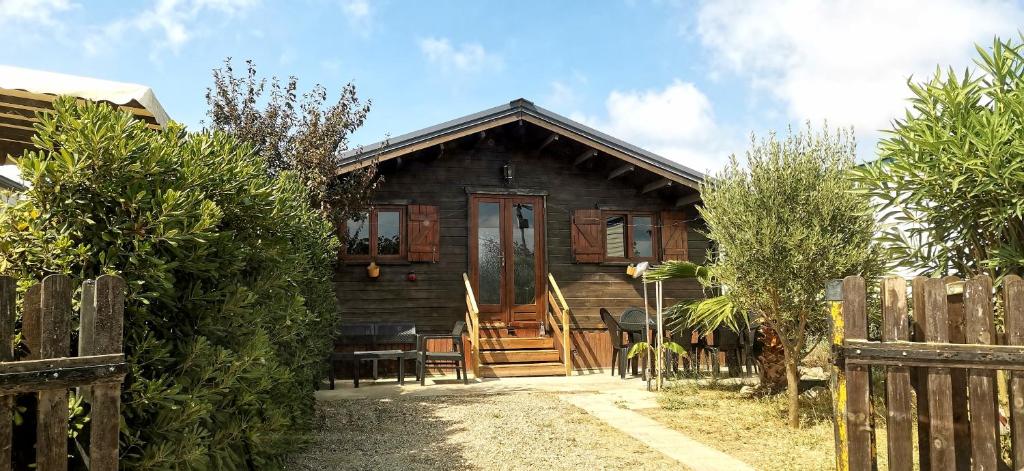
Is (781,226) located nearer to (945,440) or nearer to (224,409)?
(945,440)

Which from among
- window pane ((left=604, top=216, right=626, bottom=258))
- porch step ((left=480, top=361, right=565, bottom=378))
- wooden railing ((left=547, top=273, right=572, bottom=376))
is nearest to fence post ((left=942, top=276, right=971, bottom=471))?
wooden railing ((left=547, top=273, right=572, bottom=376))

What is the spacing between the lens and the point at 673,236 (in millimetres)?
12898

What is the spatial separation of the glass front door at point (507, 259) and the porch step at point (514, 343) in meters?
0.47

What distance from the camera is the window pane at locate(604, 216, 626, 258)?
508 inches

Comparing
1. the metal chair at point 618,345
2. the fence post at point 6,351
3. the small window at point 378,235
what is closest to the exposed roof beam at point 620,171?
the metal chair at point 618,345

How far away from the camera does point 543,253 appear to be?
12.3 meters

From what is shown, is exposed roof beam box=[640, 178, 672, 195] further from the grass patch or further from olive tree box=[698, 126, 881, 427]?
olive tree box=[698, 126, 881, 427]

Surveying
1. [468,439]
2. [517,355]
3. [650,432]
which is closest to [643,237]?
[517,355]

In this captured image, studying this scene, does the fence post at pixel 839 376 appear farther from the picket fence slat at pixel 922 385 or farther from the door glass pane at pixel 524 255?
the door glass pane at pixel 524 255

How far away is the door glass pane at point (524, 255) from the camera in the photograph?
12.3 metres

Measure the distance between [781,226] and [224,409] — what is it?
4737 millimetres

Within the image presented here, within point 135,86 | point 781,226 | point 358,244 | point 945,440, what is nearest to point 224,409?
point 135,86

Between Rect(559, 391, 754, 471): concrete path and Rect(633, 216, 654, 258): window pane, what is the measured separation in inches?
187

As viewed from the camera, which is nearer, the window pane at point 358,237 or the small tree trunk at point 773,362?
the small tree trunk at point 773,362
